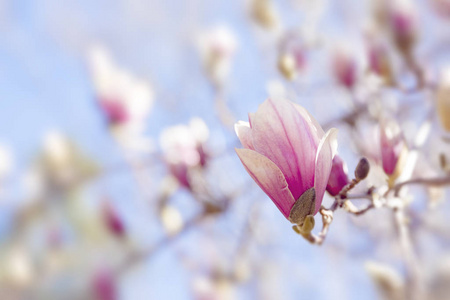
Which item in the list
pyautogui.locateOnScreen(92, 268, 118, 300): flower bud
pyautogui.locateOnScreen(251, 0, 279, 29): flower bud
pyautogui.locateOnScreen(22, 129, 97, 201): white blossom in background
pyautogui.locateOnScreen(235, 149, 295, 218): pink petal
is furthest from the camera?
pyautogui.locateOnScreen(22, 129, 97, 201): white blossom in background

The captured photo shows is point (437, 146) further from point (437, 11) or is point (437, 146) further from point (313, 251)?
point (313, 251)

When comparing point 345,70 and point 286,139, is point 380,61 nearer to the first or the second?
point 345,70

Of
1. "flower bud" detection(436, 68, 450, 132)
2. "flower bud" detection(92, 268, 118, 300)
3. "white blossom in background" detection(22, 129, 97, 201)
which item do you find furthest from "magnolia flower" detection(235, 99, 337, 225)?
"white blossom in background" detection(22, 129, 97, 201)

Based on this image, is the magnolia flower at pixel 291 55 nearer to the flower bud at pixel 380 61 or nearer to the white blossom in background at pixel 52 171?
the flower bud at pixel 380 61

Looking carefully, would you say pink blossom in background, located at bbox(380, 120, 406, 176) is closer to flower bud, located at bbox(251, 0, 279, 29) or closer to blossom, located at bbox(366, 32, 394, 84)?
blossom, located at bbox(366, 32, 394, 84)

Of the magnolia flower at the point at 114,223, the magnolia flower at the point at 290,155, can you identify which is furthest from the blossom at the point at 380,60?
the magnolia flower at the point at 114,223

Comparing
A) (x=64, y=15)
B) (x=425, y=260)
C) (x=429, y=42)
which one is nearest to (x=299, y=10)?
(x=429, y=42)

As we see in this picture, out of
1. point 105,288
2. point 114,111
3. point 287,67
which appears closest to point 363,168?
point 287,67
